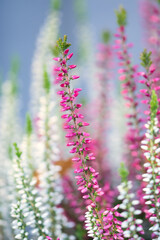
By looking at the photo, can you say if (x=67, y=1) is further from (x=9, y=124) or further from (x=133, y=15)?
(x=9, y=124)

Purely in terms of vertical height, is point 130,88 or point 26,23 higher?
point 26,23

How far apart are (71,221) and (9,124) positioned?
1.07ft

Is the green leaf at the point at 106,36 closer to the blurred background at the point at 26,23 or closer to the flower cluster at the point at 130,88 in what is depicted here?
the flower cluster at the point at 130,88

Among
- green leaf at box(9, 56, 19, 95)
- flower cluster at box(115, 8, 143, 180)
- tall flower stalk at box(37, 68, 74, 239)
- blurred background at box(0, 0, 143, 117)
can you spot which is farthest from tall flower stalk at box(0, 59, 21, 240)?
blurred background at box(0, 0, 143, 117)

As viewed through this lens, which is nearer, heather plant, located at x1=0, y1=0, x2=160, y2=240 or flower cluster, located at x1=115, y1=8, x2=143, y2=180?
heather plant, located at x1=0, y1=0, x2=160, y2=240

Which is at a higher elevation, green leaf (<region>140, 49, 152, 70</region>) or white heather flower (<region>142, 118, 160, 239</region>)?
green leaf (<region>140, 49, 152, 70</region>)

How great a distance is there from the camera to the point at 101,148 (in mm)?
691

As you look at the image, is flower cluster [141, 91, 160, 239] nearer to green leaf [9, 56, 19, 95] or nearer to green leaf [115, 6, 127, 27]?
green leaf [115, 6, 127, 27]

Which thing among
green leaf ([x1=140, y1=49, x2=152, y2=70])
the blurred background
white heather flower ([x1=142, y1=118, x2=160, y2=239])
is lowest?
white heather flower ([x1=142, y1=118, x2=160, y2=239])

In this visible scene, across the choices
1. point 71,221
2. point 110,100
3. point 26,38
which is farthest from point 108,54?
point 26,38

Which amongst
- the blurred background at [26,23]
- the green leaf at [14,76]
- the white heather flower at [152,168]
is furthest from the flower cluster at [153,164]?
the blurred background at [26,23]

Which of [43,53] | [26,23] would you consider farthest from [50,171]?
[26,23]

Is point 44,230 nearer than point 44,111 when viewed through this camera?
Yes

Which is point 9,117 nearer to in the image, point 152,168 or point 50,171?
point 50,171
